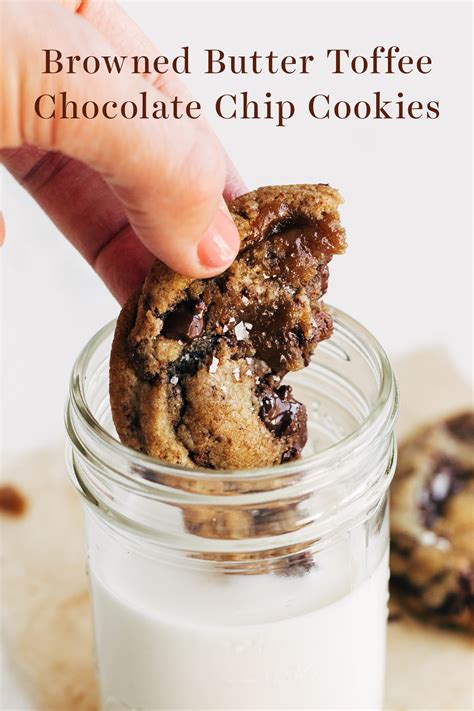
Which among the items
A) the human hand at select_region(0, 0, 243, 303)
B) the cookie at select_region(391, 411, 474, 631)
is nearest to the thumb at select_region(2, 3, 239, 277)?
the human hand at select_region(0, 0, 243, 303)

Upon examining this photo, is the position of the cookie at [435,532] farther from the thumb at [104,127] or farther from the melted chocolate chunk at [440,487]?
the thumb at [104,127]

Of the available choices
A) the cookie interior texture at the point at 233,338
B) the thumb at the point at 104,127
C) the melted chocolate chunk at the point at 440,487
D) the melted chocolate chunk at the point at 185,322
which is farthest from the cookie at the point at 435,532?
the thumb at the point at 104,127

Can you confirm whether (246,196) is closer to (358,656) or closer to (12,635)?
(358,656)

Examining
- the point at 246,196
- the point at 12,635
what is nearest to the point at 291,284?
the point at 246,196

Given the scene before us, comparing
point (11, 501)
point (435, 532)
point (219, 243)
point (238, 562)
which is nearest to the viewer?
point (219, 243)

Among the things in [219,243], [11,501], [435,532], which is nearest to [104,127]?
[219,243]

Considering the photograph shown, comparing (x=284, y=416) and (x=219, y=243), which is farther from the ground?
(x=219, y=243)

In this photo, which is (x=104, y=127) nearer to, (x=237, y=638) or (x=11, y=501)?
(x=237, y=638)

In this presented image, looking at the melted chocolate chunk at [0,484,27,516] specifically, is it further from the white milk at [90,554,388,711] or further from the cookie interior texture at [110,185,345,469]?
the cookie interior texture at [110,185,345,469]
